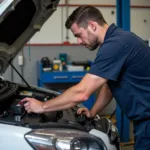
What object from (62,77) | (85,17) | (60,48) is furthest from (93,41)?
(60,48)

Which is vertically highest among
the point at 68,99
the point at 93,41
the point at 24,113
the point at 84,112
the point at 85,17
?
the point at 85,17

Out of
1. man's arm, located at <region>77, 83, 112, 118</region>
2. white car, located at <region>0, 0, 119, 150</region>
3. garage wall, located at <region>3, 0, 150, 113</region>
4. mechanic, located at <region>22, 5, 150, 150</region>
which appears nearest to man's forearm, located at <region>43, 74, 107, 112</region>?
mechanic, located at <region>22, 5, 150, 150</region>

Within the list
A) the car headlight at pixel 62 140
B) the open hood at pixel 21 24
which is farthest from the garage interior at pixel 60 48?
the car headlight at pixel 62 140

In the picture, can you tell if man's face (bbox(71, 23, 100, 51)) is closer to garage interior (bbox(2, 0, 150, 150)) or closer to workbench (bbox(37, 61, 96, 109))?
workbench (bbox(37, 61, 96, 109))

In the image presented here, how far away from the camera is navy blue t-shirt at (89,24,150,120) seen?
1620mm

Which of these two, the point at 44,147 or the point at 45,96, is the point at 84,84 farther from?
the point at 45,96

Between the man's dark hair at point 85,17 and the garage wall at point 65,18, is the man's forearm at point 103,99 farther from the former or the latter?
the garage wall at point 65,18

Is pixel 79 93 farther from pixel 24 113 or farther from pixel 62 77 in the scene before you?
pixel 62 77

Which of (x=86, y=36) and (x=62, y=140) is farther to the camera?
(x=86, y=36)

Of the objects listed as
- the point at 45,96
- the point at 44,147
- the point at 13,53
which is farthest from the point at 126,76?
the point at 13,53

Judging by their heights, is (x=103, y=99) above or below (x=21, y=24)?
below

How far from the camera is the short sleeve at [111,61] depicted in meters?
1.62

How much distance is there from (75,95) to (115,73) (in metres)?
0.28

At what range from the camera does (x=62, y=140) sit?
4.80 ft
